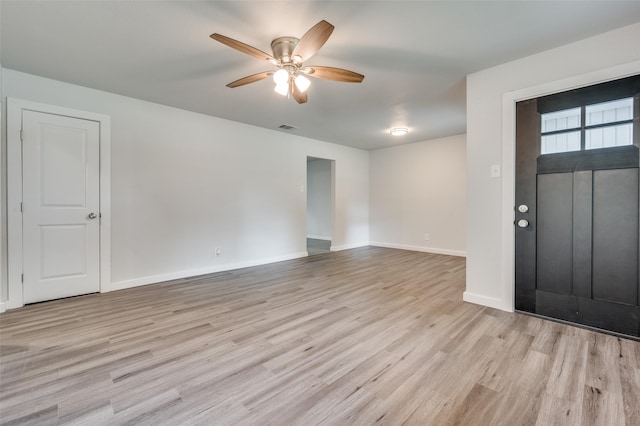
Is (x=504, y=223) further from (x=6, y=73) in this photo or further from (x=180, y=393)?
(x=6, y=73)

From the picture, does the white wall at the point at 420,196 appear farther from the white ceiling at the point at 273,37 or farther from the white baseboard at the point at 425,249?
the white ceiling at the point at 273,37

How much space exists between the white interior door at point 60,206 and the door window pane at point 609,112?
16.8 ft

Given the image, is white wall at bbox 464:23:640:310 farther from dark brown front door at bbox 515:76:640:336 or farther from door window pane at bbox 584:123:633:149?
door window pane at bbox 584:123:633:149

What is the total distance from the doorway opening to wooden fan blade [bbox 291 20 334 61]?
18.9 ft

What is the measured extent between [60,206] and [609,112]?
216 inches

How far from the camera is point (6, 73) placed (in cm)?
285

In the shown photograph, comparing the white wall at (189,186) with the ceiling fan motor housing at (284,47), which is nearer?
the ceiling fan motor housing at (284,47)

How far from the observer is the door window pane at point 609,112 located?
2.22 meters

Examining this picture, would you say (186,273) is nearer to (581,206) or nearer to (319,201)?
(581,206)

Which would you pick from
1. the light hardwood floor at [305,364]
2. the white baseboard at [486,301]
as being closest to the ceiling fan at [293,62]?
the light hardwood floor at [305,364]

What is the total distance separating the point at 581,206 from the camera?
2.40 metres

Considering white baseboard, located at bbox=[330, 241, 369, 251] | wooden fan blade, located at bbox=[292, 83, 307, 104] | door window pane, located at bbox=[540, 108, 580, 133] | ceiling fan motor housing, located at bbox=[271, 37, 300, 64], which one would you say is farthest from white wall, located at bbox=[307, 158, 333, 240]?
door window pane, located at bbox=[540, 108, 580, 133]

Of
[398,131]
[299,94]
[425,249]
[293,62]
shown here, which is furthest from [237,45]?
[425,249]

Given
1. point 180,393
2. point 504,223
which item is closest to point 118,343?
point 180,393
